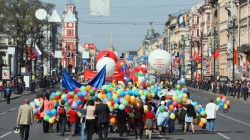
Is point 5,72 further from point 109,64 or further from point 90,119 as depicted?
point 90,119

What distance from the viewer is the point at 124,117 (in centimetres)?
2616

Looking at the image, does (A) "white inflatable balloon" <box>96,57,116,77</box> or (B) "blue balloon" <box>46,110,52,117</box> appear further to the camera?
(A) "white inflatable balloon" <box>96,57,116,77</box>

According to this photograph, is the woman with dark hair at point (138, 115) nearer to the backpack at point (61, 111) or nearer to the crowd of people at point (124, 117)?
the crowd of people at point (124, 117)

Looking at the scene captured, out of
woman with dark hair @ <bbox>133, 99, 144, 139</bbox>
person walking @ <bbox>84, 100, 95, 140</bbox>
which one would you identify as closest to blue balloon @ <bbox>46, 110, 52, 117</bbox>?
woman with dark hair @ <bbox>133, 99, 144, 139</bbox>

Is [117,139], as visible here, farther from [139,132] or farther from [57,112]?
[57,112]

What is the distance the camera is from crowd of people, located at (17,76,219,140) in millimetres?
23266

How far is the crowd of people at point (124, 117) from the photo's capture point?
23.3 metres

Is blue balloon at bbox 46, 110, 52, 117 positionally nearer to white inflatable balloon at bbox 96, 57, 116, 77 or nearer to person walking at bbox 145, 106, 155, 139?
person walking at bbox 145, 106, 155, 139

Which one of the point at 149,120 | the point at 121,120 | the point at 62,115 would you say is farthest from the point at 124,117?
the point at 62,115

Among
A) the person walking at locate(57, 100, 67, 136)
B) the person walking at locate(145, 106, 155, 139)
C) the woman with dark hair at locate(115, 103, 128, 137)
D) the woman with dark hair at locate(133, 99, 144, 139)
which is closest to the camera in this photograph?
the woman with dark hair at locate(133, 99, 144, 139)

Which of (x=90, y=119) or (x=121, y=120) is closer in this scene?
(x=90, y=119)

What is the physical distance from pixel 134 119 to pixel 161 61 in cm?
917

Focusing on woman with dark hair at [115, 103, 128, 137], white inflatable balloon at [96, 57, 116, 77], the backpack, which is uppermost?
white inflatable balloon at [96, 57, 116, 77]

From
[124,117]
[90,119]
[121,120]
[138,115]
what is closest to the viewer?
[90,119]
